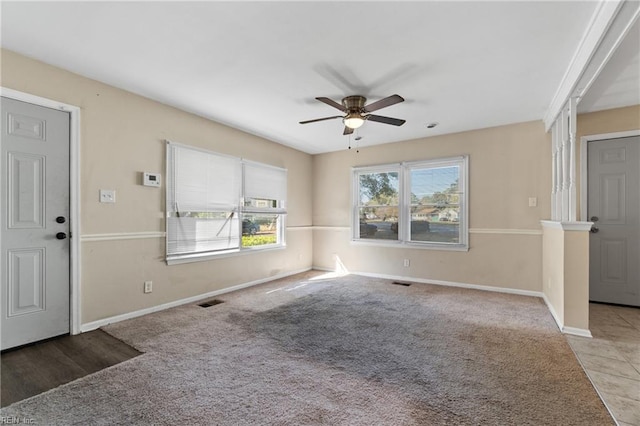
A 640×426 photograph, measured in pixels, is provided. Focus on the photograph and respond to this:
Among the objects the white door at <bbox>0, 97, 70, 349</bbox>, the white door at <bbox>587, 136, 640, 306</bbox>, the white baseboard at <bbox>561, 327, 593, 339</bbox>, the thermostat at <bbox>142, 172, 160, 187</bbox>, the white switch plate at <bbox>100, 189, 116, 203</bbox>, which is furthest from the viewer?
the white door at <bbox>587, 136, 640, 306</bbox>

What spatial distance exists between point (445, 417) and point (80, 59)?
3.92 metres

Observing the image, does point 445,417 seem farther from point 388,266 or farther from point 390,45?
point 388,266

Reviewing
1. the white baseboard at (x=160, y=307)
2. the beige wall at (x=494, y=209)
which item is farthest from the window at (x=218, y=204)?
the beige wall at (x=494, y=209)

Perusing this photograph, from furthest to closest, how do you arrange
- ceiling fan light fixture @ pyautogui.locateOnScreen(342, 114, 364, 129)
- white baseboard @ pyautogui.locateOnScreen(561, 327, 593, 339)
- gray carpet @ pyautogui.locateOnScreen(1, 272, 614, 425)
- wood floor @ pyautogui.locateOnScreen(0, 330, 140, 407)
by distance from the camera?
ceiling fan light fixture @ pyautogui.locateOnScreen(342, 114, 364, 129)
white baseboard @ pyautogui.locateOnScreen(561, 327, 593, 339)
wood floor @ pyautogui.locateOnScreen(0, 330, 140, 407)
gray carpet @ pyautogui.locateOnScreen(1, 272, 614, 425)

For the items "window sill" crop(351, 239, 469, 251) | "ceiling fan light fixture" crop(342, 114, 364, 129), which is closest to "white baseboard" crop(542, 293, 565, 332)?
"window sill" crop(351, 239, 469, 251)

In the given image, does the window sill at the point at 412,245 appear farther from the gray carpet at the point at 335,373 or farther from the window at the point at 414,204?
the gray carpet at the point at 335,373

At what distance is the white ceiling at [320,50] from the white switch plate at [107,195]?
113 cm

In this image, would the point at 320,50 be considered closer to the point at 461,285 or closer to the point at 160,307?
the point at 160,307

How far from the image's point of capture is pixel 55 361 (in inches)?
90.7

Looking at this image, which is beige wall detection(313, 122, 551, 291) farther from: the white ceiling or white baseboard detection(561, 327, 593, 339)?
white baseboard detection(561, 327, 593, 339)

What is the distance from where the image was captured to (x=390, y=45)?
7.77 ft

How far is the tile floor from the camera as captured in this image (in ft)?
5.87

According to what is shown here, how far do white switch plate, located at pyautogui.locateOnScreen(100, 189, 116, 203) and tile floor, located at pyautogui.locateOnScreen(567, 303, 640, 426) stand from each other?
4.34 m

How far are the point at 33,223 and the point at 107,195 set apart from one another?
63 centimetres
